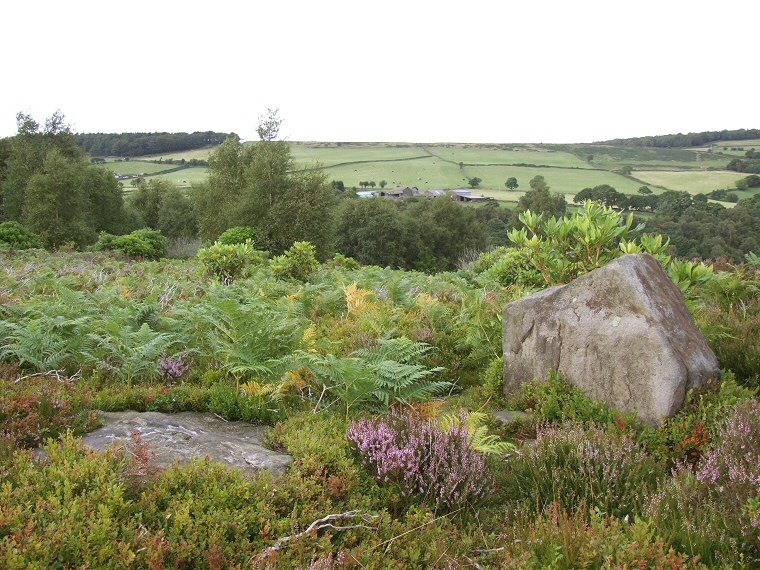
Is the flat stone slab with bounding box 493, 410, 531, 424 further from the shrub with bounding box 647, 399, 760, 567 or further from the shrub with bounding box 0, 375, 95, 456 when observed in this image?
the shrub with bounding box 0, 375, 95, 456

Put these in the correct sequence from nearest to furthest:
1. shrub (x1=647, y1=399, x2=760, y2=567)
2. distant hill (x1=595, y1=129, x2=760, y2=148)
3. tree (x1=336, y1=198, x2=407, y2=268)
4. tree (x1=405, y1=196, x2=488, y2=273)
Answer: shrub (x1=647, y1=399, x2=760, y2=567) → tree (x1=336, y1=198, x2=407, y2=268) → tree (x1=405, y1=196, x2=488, y2=273) → distant hill (x1=595, y1=129, x2=760, y2=148)

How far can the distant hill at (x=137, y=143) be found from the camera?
343ft

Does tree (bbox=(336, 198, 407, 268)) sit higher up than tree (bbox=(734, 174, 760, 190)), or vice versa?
tree (bbox=(734, 174, 760, 190))

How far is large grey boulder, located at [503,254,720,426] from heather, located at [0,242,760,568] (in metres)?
0.18

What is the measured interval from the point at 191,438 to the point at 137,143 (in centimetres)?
11690

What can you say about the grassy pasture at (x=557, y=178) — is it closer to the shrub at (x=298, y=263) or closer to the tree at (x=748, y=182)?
the tree at (x=748, y=182)

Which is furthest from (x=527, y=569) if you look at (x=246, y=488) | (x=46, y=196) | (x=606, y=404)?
(x=46, y=196)

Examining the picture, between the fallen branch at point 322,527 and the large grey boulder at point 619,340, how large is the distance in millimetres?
2726

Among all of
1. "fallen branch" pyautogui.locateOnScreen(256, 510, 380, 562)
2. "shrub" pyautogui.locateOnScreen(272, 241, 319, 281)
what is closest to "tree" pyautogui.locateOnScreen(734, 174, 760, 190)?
"shrub" pyautogui.locateOnScreen(272, 241, 319, 281)

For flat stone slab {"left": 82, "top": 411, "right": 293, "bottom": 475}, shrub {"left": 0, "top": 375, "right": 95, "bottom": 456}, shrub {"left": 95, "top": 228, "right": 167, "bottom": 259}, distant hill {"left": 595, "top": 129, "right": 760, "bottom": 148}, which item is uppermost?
distant hill {"left": 595, "top": 129, "right": 760, "bottom": 148}

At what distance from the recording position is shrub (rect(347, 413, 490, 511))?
350 cm

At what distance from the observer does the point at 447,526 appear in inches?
129

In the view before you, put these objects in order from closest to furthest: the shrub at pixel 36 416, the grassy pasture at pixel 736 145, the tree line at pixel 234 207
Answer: the shrub at pixel 36 416 → the tree line at pixel 234 207 → the grassy pasture at pixel 736 145

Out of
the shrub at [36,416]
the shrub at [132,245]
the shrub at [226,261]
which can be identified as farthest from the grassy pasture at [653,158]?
the shrub at [36,416]
